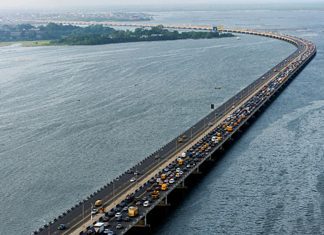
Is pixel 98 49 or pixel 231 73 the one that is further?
pixel 98 49

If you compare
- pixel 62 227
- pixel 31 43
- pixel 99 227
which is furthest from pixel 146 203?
pixel 31 43

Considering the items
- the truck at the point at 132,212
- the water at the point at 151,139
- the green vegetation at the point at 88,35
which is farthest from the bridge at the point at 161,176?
the green vegetation at the point at 88,35

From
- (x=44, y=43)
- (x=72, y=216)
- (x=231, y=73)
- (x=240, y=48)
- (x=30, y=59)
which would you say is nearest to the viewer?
(x=72, y=216)

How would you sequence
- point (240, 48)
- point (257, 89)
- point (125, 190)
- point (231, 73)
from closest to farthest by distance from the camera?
point (125, 190), point (257, 89), point (231, 73), point (240, 48)

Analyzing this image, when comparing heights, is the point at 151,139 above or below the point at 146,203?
below

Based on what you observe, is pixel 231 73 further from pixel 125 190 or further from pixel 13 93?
pixel 125 190

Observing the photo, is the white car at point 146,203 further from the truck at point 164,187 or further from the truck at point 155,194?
the truck at point 164,187

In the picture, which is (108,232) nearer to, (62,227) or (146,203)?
(62,227)

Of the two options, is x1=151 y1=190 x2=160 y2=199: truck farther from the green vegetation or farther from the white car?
the green vegetation

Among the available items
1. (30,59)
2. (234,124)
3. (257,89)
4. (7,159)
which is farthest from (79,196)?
(30,59)
